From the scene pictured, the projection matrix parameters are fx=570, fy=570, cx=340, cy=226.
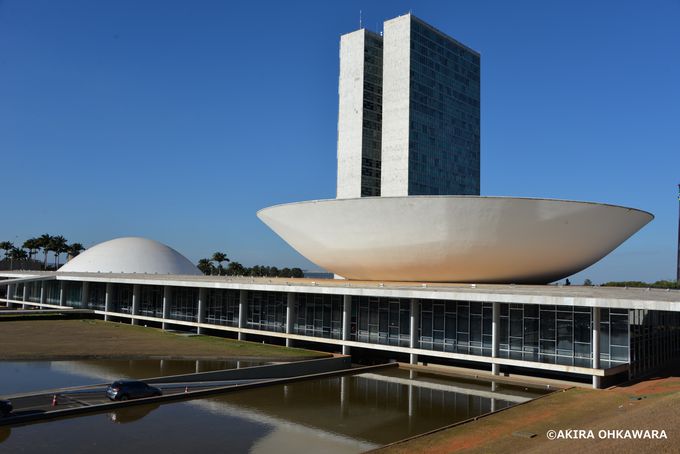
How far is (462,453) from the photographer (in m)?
14.9

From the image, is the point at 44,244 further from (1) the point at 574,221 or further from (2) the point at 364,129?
(1) the point at 574,221

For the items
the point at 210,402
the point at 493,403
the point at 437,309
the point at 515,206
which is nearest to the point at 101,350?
the point at 210,402

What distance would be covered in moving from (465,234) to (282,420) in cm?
1735

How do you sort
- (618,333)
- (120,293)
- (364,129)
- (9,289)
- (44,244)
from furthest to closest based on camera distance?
(44,244) → (364,129) → (9,289) → (120,293) → (618,333)

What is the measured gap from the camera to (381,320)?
33.4 meters

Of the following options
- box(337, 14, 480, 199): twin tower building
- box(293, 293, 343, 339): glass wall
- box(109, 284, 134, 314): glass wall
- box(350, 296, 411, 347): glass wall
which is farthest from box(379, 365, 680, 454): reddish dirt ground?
box(337, 14, 480, 199): twin tower building

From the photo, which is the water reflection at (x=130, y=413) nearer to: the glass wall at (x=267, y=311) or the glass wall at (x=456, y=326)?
the glass wall at (x=456, y=326)

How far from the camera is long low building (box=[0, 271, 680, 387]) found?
25.4 meters

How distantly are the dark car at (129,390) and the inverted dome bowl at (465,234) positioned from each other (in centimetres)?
1737

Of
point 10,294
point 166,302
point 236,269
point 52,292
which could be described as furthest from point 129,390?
point 236,269

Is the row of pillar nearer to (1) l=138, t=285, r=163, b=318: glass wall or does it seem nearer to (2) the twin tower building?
(1) l=138, t=285, r=163, b=318: glass wall

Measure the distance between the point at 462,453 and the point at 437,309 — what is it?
53.8 ft

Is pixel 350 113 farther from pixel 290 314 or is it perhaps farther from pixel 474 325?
pixel 474 325

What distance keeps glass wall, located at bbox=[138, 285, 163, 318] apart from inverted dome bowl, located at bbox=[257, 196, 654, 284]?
678 inches
